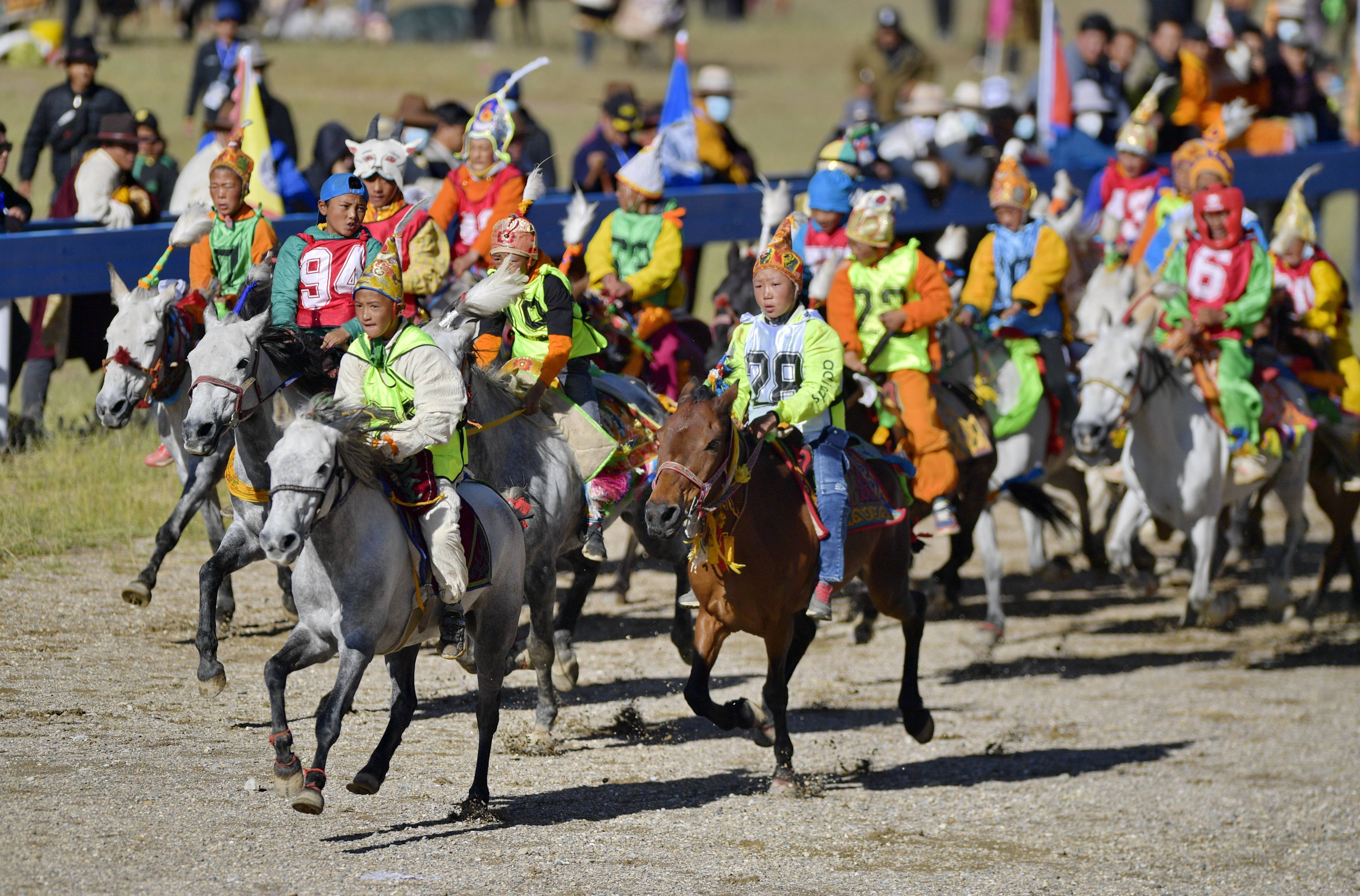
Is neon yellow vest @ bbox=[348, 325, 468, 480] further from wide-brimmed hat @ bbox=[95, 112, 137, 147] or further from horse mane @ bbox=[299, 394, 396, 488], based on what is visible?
wide-brimmed hat @ bbox=[95, 112, 137, 147]

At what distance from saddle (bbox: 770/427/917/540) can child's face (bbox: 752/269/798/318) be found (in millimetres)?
678

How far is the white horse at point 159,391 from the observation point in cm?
941

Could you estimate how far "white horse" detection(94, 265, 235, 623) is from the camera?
9.41 metres

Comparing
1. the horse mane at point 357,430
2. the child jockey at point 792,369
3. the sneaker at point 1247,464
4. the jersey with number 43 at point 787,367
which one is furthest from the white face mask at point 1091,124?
the horse mane at point 357,430

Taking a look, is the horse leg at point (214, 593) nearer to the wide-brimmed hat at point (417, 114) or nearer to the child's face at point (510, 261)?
the child's face at point (510, 261)

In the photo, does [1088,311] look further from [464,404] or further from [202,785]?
[202,785]

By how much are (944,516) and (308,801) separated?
6.46 meters

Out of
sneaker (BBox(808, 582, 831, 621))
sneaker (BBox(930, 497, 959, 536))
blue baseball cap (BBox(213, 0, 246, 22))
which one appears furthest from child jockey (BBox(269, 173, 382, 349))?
blue baseball cap (BBox(213, 0, 246, 22))

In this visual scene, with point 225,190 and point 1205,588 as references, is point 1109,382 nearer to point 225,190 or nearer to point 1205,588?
point 1205,588

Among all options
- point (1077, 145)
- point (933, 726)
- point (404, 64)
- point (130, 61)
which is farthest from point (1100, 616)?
point (404, 64)

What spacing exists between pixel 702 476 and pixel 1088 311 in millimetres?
7393

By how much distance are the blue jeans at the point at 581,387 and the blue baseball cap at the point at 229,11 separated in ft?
28.2

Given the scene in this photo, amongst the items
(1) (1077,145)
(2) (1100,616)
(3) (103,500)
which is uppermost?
(1) (1077,145)

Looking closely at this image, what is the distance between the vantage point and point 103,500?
12.6m
